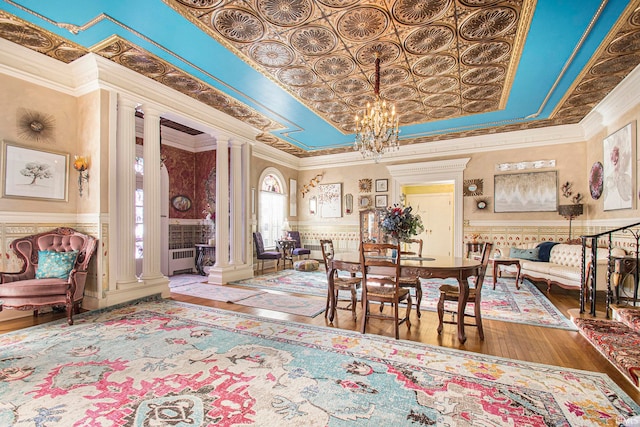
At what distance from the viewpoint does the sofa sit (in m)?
4.84

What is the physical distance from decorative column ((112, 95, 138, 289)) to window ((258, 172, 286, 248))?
4.12 metres

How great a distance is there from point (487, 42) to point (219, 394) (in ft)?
15.4

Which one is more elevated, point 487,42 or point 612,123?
point 487,42

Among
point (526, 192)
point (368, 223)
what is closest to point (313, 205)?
point (368, 223)

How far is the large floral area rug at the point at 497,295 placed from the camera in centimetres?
400

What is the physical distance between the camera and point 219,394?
2.20 meters

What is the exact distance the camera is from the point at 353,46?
387 cm

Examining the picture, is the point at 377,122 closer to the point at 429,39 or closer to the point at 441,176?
the point at 429,39

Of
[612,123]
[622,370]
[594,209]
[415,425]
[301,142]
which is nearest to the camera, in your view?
[415,425]

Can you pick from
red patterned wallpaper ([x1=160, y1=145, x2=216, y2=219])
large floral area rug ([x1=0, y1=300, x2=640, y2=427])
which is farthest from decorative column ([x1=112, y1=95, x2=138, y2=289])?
red patterned wallpaper ([x1=160, y1=145, x2=216, y2=219])

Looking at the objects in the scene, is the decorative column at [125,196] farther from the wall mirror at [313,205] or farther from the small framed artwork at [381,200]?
the small framed artwork at [381,200]

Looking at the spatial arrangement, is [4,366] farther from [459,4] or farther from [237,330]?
[459,4]

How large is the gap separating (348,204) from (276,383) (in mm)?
7288

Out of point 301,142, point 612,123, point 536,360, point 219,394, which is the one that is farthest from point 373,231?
point 219,394
